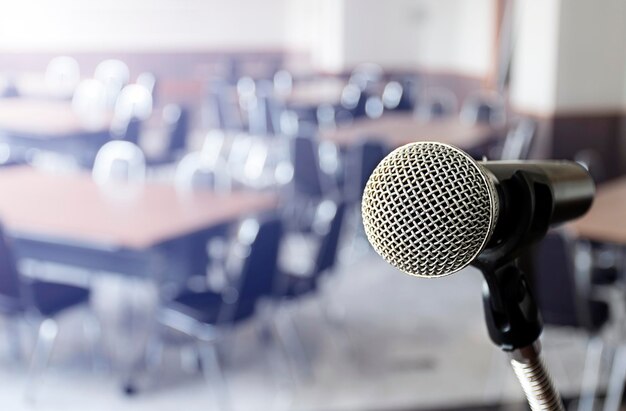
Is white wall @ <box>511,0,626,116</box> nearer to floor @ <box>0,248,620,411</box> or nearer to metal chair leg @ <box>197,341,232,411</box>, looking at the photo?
floor @ <box>0,248,620,411</box>

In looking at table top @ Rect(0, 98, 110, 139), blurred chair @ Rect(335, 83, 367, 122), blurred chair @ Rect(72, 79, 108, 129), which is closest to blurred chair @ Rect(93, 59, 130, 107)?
blurred chair @ Rect(72, 79, 108, 129)

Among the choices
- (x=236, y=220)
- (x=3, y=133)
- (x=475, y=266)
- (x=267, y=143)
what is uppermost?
(x=475, y=266)

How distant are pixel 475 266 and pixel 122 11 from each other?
37.5ft

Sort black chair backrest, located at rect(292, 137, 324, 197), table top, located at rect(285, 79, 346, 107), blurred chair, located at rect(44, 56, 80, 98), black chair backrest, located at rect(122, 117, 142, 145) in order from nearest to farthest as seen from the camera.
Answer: black chair backrest, located at rect(292, 137, 324, 197) → black chair backrest, located at rect(122, 117, 142, 145) → table top, located at rect(285, 79, 346, 107) → blurred chair, located at rect(44, 56, 80, 98)

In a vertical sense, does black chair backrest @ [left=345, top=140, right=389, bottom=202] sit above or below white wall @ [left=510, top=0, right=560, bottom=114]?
below

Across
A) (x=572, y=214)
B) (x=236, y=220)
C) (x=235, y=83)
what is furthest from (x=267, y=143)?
(x=572, y=214)

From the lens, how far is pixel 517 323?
2.17 ft

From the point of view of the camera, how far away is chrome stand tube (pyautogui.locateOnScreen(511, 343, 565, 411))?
0.64 m

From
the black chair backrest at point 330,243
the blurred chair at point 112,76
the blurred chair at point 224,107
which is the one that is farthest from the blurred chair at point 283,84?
the black chair backrest at point 330,243

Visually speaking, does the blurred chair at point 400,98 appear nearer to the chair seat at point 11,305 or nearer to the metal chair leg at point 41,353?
the metal chair leg at point 41,353

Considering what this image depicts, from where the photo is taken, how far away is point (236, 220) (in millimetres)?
3488

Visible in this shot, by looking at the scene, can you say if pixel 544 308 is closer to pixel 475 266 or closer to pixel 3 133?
pixel 475 266

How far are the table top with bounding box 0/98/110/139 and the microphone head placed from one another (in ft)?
17.9

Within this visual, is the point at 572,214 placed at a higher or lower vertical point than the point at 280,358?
higher
